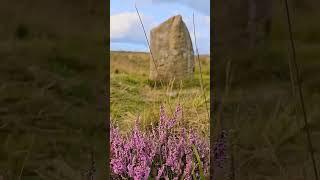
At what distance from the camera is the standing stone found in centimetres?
623

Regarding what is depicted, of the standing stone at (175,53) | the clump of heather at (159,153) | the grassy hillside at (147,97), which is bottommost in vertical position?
the clump of heather at (159,153)

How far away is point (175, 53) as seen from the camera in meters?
6.30

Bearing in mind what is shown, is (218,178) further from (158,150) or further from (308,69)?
(158,150)

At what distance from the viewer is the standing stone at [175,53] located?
6227 mm

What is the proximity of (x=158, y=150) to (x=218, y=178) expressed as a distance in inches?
49.8
